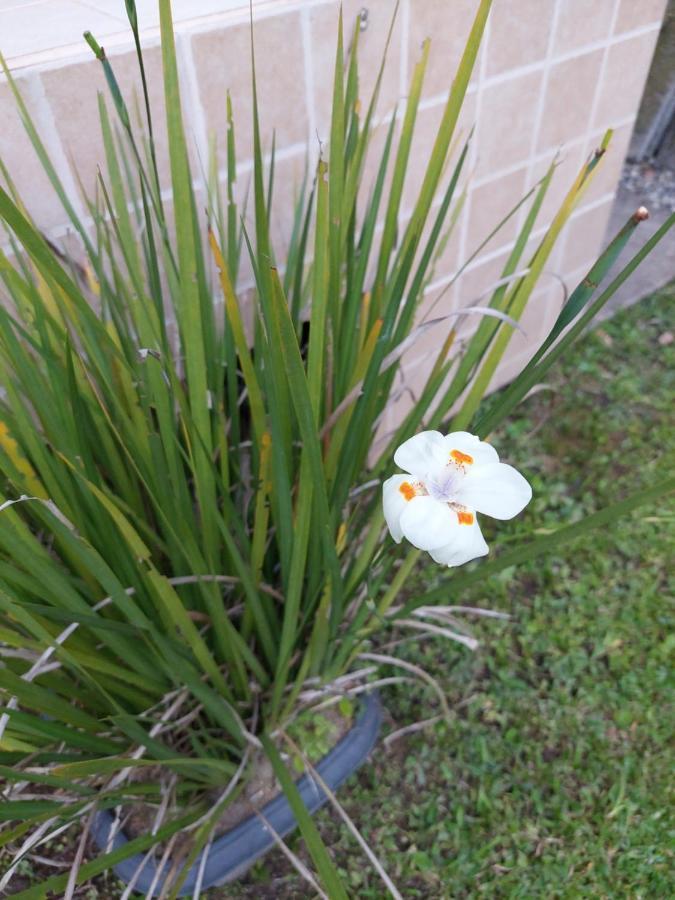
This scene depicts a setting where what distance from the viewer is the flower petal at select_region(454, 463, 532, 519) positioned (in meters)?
0.49

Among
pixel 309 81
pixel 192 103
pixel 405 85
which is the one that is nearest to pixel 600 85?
pixel 405 85

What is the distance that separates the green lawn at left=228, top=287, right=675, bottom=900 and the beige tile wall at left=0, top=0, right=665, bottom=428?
0.47 metres

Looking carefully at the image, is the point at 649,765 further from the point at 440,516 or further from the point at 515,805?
the point at 440,516

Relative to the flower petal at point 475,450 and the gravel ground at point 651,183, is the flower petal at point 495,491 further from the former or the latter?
the gravel ground at point 651,183

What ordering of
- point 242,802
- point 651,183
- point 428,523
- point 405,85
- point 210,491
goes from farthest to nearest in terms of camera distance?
point 651,183
point 405,85
point 242,802
point 210,491
point 428,523

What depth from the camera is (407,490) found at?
1.64ft

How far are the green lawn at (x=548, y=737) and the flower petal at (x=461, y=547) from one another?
512mm

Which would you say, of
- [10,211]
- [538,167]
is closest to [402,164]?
[10,211]

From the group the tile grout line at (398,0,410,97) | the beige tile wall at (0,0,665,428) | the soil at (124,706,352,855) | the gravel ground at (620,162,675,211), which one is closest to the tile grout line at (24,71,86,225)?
the beige tile wall at (0,0,665,428)

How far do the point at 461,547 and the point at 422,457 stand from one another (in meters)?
0.07

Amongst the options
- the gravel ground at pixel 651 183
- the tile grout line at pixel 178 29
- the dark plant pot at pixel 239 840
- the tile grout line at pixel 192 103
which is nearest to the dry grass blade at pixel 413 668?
the dark plant pot at pixel 239 840

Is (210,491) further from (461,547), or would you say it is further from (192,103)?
(192,103)

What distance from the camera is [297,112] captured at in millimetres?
1002

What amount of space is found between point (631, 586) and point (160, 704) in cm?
90
